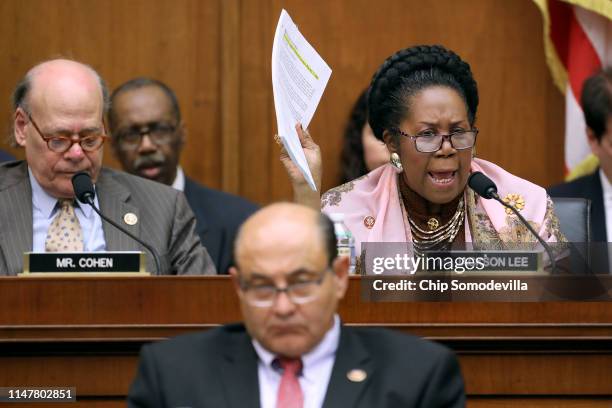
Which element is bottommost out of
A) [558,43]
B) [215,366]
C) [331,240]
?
[215,366]

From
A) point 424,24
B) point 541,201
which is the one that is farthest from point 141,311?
point 424,24

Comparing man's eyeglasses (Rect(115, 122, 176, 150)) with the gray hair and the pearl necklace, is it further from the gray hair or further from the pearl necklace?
the pearl necklace

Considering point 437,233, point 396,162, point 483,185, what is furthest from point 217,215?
point 483,185

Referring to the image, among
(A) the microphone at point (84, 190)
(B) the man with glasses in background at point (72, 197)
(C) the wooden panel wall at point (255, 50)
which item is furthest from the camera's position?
(C) the wooden panel wall at point (255, 50)

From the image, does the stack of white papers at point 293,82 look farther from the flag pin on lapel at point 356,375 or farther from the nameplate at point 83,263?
the flag pin on lapel at point 356,375

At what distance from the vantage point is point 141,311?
3609mm

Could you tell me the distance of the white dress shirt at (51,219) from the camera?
4.44 meters

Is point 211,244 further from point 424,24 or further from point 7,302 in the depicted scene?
point 7,302

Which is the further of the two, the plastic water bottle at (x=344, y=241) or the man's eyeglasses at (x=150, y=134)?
the man's eyeglasses at (x=150, y=134)

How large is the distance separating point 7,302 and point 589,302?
1.50 metres

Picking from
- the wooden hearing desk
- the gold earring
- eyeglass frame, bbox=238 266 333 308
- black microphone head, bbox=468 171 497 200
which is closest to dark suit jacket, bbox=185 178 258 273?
the gold earring

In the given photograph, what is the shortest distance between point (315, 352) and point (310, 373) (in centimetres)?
5

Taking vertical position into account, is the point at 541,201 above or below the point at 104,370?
above

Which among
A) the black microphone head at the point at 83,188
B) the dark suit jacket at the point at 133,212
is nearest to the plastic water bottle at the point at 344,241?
the dark suit jacket at the point at 133,212
